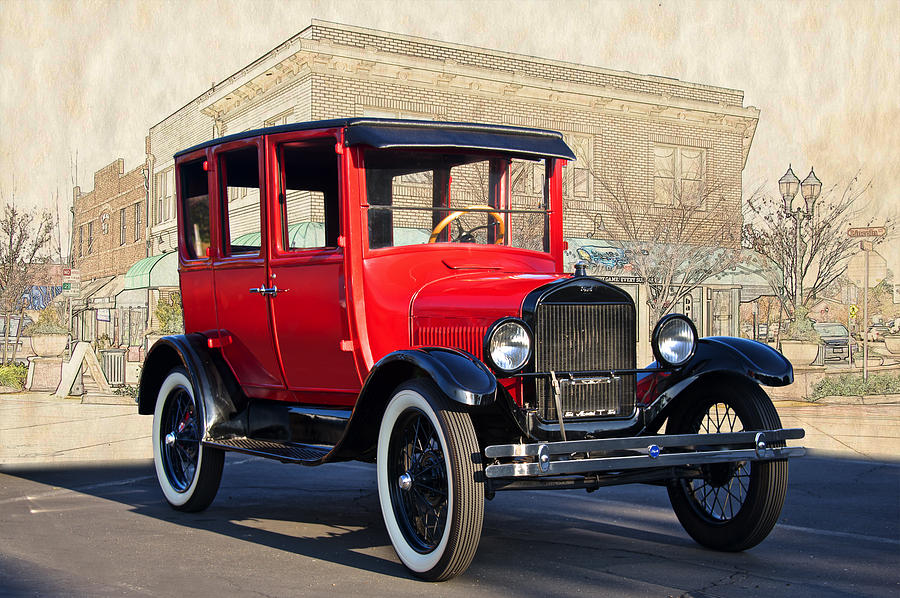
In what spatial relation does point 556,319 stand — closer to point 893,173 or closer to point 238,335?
point 238,335

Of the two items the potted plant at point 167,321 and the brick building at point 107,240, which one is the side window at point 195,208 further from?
the brick building at point 107,240

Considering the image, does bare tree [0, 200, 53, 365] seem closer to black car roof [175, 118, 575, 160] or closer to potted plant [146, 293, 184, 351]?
potted plant [146, 293, 184, 351]

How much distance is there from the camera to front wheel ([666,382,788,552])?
17.3 ft

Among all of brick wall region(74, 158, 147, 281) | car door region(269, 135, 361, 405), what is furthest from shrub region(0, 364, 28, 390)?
car door region(269, 135, 361, 405)

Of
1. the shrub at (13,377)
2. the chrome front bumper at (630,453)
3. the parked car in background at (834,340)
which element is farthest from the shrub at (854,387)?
the shrub at (13,377)

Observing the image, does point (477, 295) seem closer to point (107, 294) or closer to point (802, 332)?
point (802, 332)

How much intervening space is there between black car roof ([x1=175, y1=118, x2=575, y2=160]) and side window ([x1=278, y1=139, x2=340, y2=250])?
168mm

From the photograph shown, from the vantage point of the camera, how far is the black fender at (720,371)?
5.32 meters

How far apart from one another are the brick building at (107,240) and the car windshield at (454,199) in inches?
1037

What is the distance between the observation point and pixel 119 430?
1188 cm

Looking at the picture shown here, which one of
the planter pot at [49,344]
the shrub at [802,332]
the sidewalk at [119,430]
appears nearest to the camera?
the sidewalk at [119,430]

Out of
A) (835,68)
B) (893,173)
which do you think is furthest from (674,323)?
(893,173)

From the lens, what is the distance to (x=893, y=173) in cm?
1709

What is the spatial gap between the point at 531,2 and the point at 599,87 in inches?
528
